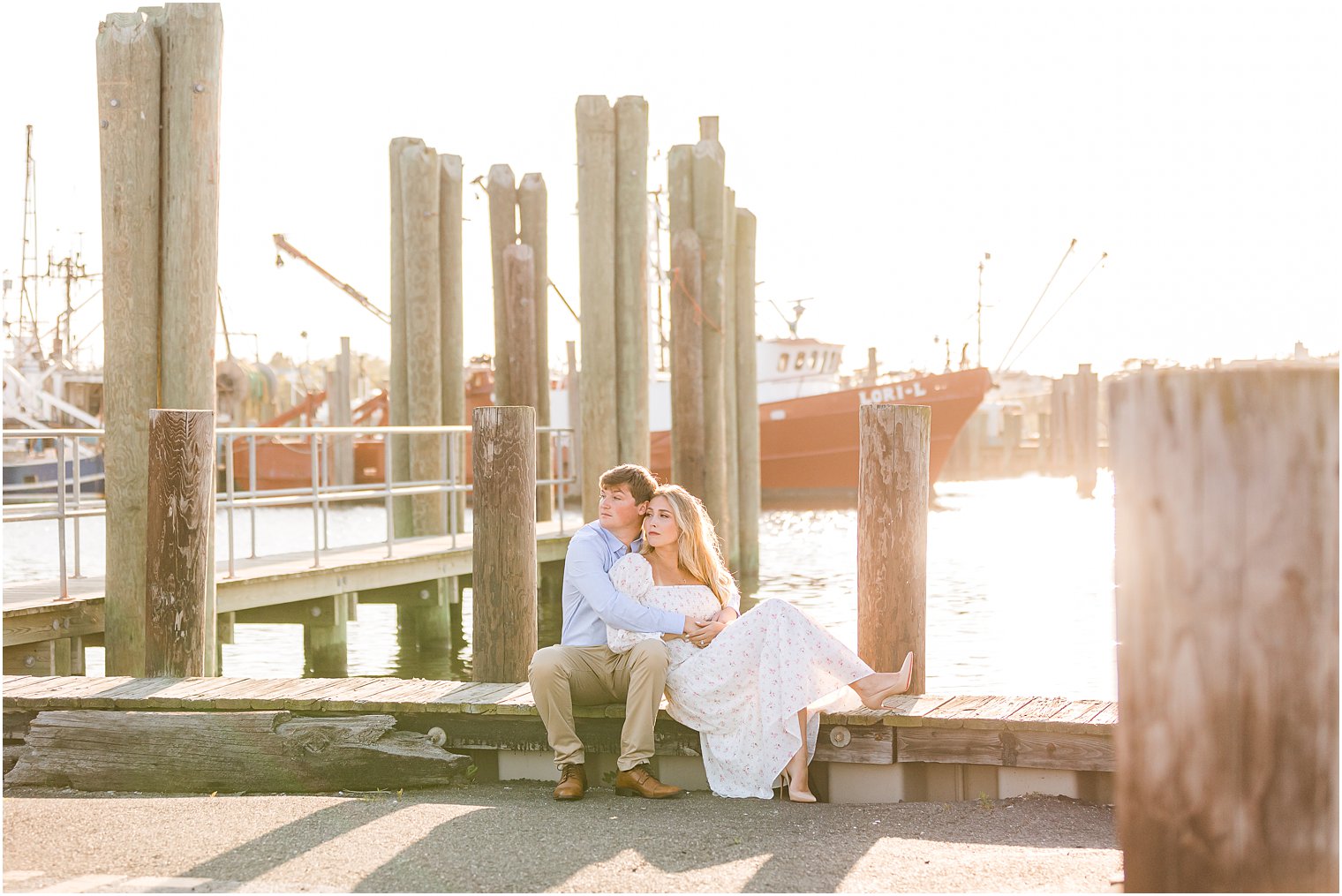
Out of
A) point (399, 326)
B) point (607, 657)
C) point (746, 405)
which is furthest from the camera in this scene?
point (746, 405)

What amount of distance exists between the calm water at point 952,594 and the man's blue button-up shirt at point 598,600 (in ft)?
16.7

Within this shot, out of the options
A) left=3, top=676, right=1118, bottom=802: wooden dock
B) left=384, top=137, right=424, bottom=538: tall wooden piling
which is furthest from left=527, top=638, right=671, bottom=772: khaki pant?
left=384, top=137, right=424, bottom=538: tall wooden piling

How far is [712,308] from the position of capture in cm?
1243

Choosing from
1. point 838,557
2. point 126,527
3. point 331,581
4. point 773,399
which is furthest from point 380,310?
point 126,527

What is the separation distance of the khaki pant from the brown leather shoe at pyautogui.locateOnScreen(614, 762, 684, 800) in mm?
33

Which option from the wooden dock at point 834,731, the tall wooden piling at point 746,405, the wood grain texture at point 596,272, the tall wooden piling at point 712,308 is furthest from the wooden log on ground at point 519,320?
the wooden dock at point 834,731

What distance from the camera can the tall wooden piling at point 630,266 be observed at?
11.6 metres

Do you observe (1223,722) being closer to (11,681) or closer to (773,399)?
(11,681)

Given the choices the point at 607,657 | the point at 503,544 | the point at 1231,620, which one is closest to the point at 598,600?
the point at 607,657

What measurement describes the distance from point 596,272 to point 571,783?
714 centimetres

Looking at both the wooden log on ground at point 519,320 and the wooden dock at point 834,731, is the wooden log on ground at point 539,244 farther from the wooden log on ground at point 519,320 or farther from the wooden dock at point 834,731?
the wooden dock at point 834,731

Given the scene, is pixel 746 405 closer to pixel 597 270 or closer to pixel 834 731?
pixel 597 270

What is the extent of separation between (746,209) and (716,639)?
34.9 ft

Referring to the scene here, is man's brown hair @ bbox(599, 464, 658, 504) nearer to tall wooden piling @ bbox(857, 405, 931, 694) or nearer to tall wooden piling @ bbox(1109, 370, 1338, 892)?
tall wooden piling @ bbox(857, 405, 931, 694)
